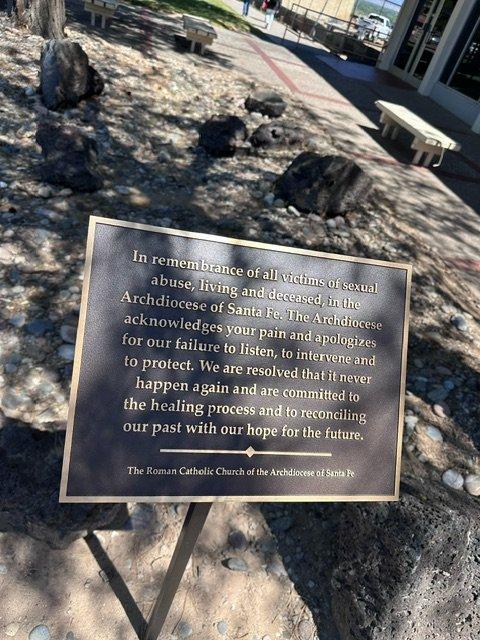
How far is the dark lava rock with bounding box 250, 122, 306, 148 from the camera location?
6.66 metres

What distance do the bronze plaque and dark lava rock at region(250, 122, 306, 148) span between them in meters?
5.11

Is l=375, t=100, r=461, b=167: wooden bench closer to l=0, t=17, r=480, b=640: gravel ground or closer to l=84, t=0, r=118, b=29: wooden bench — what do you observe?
l=0, t=17, r=480, b=640: gravel ground

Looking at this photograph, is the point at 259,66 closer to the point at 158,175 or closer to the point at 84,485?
the point at 158,175

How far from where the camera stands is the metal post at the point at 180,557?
73.3 inches

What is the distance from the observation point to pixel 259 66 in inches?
457

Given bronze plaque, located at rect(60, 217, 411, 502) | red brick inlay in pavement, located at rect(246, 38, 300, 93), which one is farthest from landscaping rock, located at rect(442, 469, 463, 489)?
red brick inlay in pavement, located at rect(246, 38, 300, 93)

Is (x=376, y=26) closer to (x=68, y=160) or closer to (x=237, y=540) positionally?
(x=68, y=160)

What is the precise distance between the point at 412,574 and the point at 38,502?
1790 millimetres

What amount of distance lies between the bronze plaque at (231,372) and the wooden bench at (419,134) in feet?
22.5

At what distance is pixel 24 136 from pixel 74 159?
1.19m

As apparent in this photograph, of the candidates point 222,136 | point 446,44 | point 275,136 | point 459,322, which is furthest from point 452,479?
point 446,44

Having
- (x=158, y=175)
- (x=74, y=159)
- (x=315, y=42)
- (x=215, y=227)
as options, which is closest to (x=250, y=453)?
(x=215, y=227)

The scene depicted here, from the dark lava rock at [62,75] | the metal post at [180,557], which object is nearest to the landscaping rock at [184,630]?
the metal post at [180,557]

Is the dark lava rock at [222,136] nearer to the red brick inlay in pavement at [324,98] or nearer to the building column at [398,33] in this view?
the red brick inlay in pavement at [324,98]
